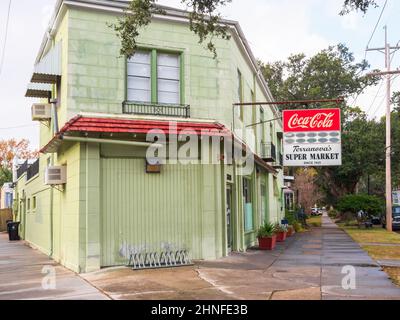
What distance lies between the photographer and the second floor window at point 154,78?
45.4 feet

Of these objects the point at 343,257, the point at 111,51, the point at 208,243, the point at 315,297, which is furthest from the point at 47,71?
the point at 343,257

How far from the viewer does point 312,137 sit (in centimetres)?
1612

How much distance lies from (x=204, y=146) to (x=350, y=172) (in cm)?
3076

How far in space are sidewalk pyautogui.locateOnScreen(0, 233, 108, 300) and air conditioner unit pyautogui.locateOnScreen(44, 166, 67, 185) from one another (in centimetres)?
236

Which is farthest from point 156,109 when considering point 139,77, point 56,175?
point 56,175

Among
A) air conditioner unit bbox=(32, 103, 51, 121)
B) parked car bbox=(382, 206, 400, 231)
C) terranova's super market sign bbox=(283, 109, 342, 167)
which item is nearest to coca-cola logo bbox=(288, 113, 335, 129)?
terranova's super market sign bbox=(283, 109, 342, 167)

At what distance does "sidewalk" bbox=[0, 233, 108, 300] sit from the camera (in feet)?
29.7

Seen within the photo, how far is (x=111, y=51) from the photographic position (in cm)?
1345

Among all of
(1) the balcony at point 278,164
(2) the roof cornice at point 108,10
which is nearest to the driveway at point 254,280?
(2) the roof cornice at point 108,10

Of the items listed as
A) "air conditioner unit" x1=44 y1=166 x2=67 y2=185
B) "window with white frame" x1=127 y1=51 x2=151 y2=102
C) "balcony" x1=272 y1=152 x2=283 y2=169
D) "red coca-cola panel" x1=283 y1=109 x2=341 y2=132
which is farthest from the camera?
"balcony" x1=272 y1=152 x2=283 y2=169

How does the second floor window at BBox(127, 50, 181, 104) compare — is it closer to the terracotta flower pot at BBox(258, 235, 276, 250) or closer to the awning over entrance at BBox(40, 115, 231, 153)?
the awning over entrance at BBox(40, 115, 231, 153)

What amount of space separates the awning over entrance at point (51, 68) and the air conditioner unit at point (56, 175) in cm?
250

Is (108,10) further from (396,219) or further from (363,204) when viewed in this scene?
(396,219)
